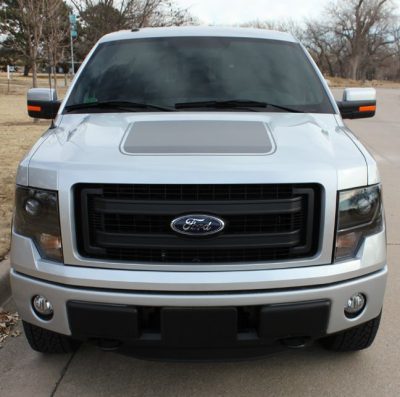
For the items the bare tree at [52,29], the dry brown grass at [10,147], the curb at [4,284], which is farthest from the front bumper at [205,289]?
the bare tree at [52,29]

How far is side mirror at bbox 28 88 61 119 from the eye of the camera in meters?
3.94

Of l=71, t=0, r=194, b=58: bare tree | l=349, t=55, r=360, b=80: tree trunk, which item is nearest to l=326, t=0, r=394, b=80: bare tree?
l=349, t=55, r=360, b=80: tree trunk

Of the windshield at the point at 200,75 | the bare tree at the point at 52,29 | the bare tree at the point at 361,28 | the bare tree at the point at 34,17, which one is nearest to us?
the windshield at the point at 200,75

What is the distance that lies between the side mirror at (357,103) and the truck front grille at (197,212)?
1867mm

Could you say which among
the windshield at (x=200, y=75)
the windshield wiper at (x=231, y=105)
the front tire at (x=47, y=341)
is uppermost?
the windshield at (x=200, y=75)

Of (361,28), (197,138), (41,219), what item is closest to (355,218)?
(197,138)

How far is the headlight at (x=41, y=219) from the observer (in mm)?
2363

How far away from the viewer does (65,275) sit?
2.34m

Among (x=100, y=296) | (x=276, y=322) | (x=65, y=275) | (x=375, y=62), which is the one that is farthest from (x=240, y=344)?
(x=375, y=62)

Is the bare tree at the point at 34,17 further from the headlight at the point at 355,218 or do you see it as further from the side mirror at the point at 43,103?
the headlight at the point at 355,218

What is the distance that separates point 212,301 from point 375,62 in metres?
92.7

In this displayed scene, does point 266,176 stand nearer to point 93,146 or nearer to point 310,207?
point 310,207

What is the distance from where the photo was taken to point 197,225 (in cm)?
228

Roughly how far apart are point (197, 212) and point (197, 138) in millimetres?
498
